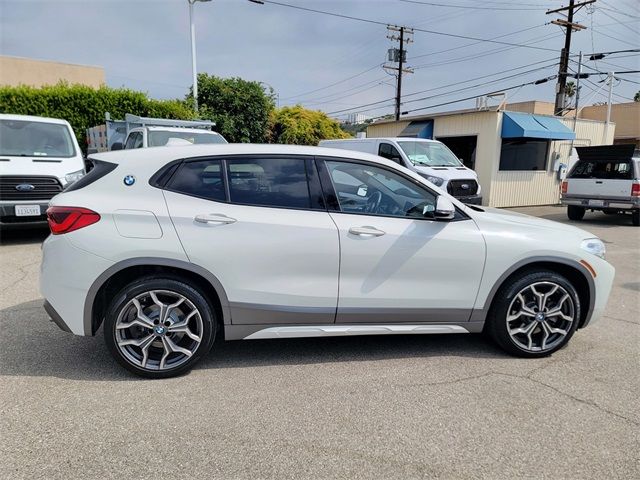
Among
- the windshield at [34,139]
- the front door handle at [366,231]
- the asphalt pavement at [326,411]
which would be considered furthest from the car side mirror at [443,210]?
the windshield at [34,139]

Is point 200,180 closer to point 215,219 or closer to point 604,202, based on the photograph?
point 215,219

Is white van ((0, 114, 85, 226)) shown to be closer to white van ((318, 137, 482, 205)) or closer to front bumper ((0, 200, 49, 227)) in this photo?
front bumper ((0, 200, 49, 227))

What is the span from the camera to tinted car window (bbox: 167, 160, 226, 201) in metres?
3.33

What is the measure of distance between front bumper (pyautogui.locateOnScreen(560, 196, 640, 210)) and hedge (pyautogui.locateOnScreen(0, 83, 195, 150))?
13846mm

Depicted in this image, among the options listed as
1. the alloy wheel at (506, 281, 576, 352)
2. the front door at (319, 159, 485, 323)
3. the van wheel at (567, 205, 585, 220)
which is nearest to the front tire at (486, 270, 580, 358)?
the alloy wheel at (506, 281, 576, 352)

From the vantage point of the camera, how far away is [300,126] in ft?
81.7

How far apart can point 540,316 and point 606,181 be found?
10.6m

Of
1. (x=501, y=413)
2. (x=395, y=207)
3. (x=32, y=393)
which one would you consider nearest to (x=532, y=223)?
(x=395, y=207)

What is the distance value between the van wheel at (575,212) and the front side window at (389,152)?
5.31 metres

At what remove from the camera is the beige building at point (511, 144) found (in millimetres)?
15648

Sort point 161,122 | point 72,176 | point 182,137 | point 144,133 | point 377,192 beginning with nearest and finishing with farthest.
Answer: point 377,192, point 72,176, point 144,133, point 182,137, point 161,122

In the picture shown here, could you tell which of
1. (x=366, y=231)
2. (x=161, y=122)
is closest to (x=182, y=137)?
(x=161, y=122)

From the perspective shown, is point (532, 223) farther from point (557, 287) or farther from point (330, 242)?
point (330, 242)

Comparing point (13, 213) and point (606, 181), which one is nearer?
point (13, 213)
